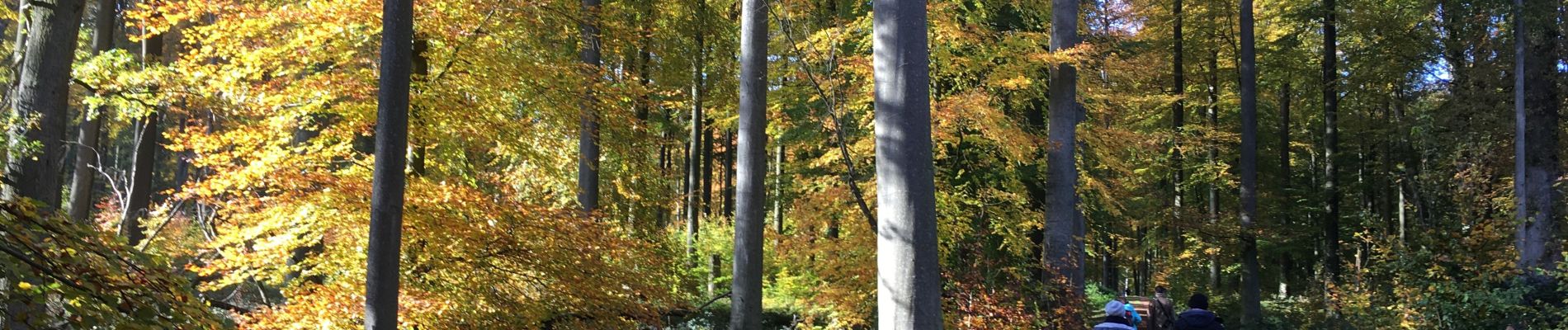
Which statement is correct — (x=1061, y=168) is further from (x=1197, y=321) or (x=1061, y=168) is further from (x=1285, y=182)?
(x=1285, y=182)

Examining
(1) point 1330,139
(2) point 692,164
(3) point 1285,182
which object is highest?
(1) point 1330,139

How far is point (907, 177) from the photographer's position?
6.40m

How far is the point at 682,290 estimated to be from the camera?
16.3 metres

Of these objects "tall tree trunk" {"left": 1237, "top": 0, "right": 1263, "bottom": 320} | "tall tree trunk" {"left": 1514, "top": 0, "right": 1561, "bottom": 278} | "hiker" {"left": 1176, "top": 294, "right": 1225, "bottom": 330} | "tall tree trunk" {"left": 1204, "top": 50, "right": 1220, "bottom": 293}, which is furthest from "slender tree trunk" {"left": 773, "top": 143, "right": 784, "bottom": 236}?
"tall tree trunk" {"left": 1514, "top": 0, "right": 1561, "bottom": 278}

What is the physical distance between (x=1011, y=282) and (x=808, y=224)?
3216 mm

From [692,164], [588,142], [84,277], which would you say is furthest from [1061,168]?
[692,164]

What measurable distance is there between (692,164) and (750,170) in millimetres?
10038

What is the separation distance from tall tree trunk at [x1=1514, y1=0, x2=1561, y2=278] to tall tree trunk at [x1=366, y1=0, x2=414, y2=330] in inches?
552

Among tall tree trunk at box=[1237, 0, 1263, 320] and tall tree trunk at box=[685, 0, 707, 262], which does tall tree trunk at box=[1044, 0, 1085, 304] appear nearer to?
tall tree trunk at box=[685, 0, 707, 262]

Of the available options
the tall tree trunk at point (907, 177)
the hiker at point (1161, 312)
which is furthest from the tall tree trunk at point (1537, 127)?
the tall tree trunk at point (907, 177)

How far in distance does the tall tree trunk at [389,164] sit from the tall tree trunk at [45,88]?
3503mm

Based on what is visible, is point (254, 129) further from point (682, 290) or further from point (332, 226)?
point (682, 290)

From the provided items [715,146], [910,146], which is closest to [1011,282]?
[910,146]

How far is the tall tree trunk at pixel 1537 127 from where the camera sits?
13.0 meters
